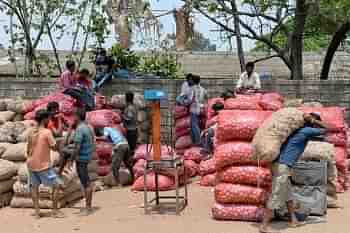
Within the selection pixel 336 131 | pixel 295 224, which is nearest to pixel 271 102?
pixel 336 131

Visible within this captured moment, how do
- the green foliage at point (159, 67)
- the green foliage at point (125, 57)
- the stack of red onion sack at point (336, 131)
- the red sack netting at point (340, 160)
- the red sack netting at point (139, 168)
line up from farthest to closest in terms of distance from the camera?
the green foliage at point (159, 67) → the green foliage at point (125, 57) → the red sack netting at point (139, 168) → the stack of red onion sack at point (336, 131) → the red sack netting at point (340, 160)

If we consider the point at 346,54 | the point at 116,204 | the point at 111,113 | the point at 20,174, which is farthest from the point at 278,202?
the point at 346,54

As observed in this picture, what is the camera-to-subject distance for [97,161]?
11422 mm

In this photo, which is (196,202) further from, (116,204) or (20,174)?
(20,174)

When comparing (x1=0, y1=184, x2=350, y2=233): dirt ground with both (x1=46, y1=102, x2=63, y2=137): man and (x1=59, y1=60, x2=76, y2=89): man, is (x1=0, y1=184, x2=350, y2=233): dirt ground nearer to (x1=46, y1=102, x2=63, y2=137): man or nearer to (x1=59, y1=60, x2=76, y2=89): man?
(x1=46, y1=102, x2=63, y2=137): man

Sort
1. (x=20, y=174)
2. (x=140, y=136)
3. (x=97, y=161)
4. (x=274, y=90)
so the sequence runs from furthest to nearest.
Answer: (x=274, y=90), (x=140, y=136), (x=97, y=161), (x=20, y=174)

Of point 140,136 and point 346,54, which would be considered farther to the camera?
point 346,54

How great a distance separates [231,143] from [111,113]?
368cm

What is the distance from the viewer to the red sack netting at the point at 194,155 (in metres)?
12.3

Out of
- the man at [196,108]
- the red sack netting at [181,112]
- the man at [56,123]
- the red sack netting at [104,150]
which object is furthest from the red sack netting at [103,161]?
the red sack netting at [181,112]

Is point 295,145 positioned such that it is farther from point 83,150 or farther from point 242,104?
point 83,150

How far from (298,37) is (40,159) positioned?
26.8ft

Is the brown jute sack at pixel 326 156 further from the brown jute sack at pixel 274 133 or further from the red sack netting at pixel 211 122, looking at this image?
the red sack netting at pixel 211 122

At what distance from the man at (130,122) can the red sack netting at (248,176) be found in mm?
3601
